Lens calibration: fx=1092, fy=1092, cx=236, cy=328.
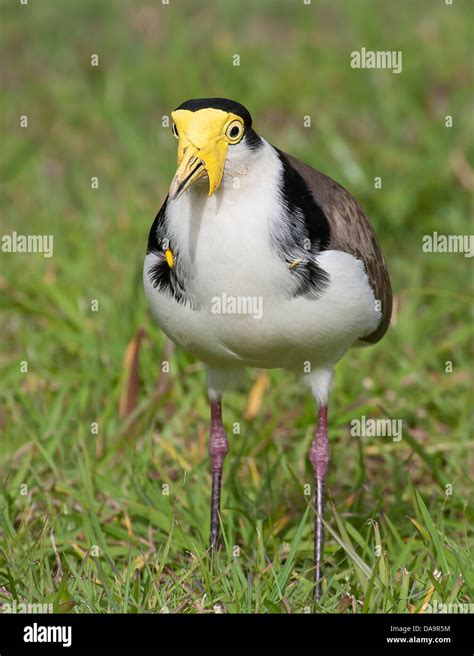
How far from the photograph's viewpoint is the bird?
3.55m

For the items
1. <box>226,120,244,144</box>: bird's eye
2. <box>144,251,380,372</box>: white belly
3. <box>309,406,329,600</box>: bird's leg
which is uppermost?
<box>226,120,244,144</box>: bird's eye

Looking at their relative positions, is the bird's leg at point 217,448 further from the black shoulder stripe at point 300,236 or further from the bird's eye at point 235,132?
the bird's eye at point 235,132

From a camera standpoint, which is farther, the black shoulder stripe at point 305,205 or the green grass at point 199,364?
the green grass at point 199,364

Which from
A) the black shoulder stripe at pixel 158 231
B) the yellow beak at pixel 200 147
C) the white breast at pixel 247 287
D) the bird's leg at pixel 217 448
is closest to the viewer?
the yellow beak at pixel 200 147

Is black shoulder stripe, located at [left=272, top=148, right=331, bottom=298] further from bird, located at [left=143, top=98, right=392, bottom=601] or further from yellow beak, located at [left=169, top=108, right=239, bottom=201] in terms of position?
yellow beak, located at [left=169, top=108, right=239, bottom=201]

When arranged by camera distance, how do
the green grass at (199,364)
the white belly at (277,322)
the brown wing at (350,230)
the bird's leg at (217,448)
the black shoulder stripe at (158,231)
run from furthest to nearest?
the bird's leg at (217,448), the green grass at (199,364), the brown wing at (350,230), the black shoulder stripe at (158,231), the white belly at (277,322)

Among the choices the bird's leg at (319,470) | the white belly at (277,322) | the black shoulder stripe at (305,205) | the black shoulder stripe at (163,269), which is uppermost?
the black shoulder stripe at (305,205)

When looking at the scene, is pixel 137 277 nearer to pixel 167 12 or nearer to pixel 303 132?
pixel 303 132

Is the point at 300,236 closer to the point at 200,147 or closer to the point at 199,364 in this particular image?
the point at 200,147

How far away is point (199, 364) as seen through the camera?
18.0 feet

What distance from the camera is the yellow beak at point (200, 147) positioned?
3453 mm

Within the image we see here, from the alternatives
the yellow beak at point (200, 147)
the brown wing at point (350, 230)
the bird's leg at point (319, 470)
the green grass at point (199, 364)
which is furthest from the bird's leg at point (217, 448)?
the yellow beak at point (200, 147)

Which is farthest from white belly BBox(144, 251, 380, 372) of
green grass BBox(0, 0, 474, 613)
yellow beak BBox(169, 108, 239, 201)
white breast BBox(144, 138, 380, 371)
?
green grass BBox(0, 0, 474, 613)

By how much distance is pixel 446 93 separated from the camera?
8.20 m
